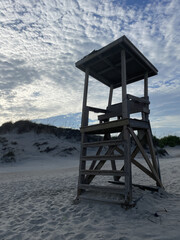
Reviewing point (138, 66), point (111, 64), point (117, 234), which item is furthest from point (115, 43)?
point (117, 234)

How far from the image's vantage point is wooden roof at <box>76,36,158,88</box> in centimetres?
490

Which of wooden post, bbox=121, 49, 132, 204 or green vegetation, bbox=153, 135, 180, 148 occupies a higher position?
green vegetation, bbox=153, 135, 180, 148

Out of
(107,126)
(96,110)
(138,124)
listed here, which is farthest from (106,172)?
(96,110)

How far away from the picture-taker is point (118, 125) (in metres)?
4.60

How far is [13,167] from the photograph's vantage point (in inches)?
579

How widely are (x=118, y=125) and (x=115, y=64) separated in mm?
2296

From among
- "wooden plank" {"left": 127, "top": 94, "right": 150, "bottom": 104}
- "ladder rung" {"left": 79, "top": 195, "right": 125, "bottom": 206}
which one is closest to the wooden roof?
"wooden plank" {"left": 127, "top": 94, "right": 150, "bottom": 104}

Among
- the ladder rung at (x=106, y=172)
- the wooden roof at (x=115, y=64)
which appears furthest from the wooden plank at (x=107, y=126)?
the wooden roof at (x=115, y=64)

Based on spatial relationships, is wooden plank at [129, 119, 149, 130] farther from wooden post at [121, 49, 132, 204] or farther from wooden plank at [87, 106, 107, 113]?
wooden plank at [87, 106, 107, 113]

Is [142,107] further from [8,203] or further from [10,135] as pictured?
[10,135]

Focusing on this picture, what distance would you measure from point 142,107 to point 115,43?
206 cm

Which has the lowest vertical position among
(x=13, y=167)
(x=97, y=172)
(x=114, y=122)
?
(x=13, y=167)

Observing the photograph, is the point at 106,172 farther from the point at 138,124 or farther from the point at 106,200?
the point at 138,124

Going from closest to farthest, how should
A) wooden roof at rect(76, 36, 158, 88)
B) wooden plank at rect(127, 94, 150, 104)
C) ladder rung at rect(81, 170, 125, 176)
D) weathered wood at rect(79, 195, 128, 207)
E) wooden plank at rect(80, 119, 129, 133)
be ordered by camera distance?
weathered wood at rect(79, 195, 128, 207)
ladder rung at rect(81, 170, 125, 176)
wooden plank at rect(80, 119, 129, 133)
wooden plank at rect(127, 94, 150, 104)
wooden roof at rect(76, 36, 158, 88)
